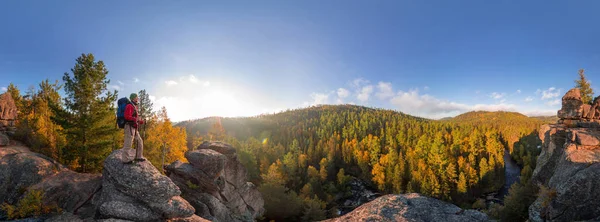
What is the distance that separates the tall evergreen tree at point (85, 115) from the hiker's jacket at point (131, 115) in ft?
43.0

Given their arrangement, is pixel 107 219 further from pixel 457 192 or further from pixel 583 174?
pixel 457 192

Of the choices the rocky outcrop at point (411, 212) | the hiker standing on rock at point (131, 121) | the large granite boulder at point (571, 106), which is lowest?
the rocky outcrop at point (411, 212)

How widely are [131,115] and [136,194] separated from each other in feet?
17.0

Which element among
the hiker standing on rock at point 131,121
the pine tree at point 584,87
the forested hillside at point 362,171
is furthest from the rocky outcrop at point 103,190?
the pine tree at point 584,87

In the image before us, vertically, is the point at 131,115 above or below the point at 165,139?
above

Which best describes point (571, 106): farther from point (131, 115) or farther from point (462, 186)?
point (462, 186)

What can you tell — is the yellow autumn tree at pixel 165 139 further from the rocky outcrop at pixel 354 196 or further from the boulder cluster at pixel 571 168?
the rocky outcrop at pixel 354 196

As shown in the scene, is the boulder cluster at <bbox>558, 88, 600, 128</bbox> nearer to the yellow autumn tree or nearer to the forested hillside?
the forested hillside

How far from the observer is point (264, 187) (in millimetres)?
54562

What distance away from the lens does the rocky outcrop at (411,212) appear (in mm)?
10977

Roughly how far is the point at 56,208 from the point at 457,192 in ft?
326

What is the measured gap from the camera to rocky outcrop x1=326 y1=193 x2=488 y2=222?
1098 centimetres

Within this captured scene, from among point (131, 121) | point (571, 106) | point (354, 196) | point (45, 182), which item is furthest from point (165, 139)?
point (354, 196)

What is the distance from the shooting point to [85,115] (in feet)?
79.0
